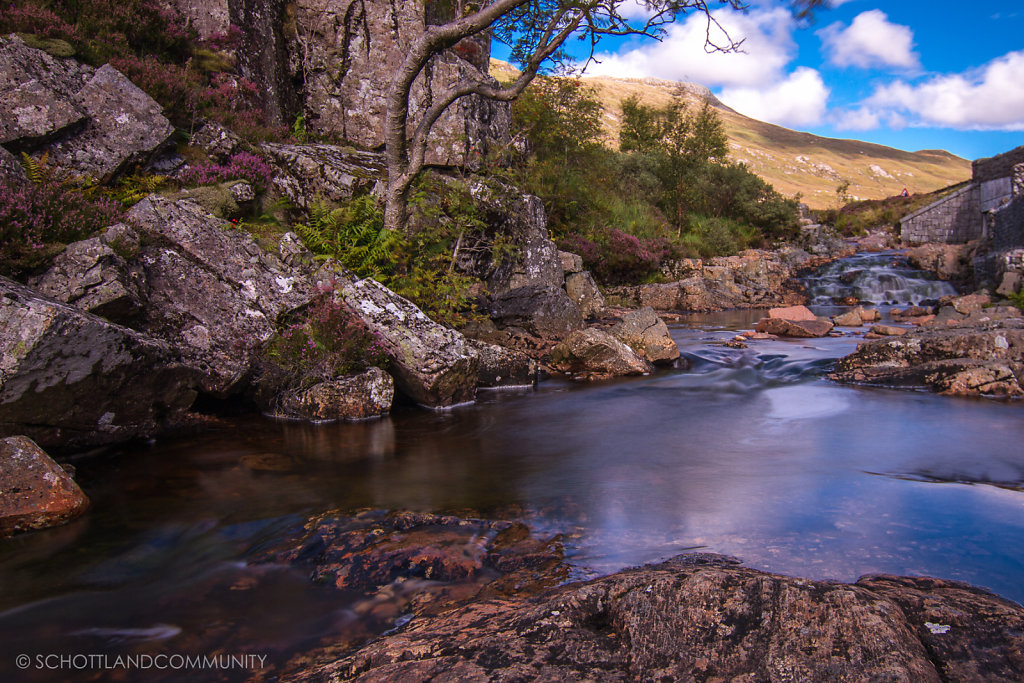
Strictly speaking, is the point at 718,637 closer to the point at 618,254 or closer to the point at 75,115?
the point at 75,115

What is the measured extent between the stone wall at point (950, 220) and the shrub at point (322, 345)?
33673 millimetres

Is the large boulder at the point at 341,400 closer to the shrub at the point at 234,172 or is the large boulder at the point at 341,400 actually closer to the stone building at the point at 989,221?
the shrub at the point at 234,172

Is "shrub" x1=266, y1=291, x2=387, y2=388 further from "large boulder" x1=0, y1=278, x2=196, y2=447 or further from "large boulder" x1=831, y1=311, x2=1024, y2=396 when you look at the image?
"large boulder" x1=831, y1=311, x2=1024, y2=396

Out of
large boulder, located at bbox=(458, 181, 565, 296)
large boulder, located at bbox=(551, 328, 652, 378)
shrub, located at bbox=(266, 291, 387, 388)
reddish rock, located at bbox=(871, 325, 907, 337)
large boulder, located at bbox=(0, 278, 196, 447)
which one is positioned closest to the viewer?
large boulder, located at bbox=(0, 278, 196, 447)

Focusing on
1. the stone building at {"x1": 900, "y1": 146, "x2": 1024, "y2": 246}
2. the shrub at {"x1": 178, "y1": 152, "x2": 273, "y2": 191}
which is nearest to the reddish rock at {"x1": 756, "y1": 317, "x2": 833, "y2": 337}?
the shrub at {"x1": 178, "y1": 152, "x2": 273, "y2": 191}

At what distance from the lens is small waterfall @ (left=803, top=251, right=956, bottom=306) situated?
933 inches

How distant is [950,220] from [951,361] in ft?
93.3

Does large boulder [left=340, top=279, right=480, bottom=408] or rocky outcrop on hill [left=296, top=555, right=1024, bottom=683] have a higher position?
large boulder [left=340, top=279, right=480, bottom=408]

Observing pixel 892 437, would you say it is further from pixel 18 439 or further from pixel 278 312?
pixel 18 439

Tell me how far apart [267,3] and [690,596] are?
1793 cm

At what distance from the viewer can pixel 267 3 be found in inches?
607

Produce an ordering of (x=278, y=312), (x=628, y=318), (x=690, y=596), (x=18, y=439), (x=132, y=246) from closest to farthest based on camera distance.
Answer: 1. (x=690, y=596)
2. (x=18, y=439)
3. (x=132, y=246)
4. (x=278, y=312)
5. (x=628, y=318)

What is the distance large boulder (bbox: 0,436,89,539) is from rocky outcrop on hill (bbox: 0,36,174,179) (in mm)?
5909

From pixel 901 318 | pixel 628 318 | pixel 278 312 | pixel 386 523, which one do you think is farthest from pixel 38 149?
pixel 901 318
